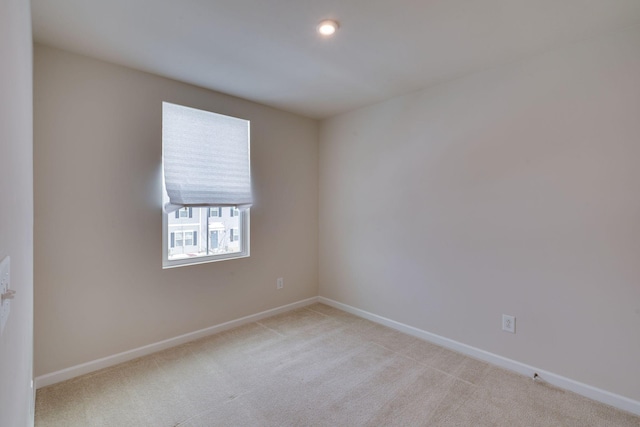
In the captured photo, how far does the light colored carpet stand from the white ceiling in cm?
236

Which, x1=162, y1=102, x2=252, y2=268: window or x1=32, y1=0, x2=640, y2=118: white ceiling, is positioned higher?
x1=32, y1=0, x2=640, y2=118: white ceiling

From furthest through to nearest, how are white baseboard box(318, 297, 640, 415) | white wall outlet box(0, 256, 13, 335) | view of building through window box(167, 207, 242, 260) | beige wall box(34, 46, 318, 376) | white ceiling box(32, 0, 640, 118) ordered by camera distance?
view of building through window box(167, 207, 242, 260) < beige wall box(34, 46, 318, 376) < white baseboard box(318, 297, 640, 415) < white ceiling box(32, 0, 640, 118) < white wall outlet box(0, 256, 13, 335)

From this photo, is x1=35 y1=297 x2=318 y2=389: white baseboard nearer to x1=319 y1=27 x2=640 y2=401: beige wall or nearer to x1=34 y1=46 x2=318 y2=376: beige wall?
x1=34 y1=46 x2=318 y2=376: beige wall

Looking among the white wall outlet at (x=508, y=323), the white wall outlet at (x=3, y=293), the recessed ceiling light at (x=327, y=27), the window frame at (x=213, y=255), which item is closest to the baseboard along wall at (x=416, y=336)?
the white wall outlet at (x=508, y=323)

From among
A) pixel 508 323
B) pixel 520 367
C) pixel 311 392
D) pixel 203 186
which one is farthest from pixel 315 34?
pixel 520 367

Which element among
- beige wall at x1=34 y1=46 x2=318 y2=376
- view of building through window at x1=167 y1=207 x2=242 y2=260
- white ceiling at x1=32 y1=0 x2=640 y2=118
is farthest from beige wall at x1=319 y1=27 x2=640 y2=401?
beige wall at x1=34 y1=46 x2=318 y2=376

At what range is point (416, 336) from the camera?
2.94 m

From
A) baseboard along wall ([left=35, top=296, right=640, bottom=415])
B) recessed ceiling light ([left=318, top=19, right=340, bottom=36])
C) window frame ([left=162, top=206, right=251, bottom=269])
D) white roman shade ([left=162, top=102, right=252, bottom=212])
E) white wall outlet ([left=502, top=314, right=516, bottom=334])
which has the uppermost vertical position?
recessed ceiling light ([left=318, top=19, right=340, bottom=36])

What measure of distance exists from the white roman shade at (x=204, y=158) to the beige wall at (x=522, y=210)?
1.36m

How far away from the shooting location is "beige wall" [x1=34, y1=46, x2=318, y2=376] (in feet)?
6.94

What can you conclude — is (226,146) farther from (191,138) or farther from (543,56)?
(543,56)

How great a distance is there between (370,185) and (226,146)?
1565 mm

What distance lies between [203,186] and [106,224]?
83 centimetres

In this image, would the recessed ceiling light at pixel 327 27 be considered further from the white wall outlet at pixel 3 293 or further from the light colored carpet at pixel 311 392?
the light colored carpet at pixel 311 392
